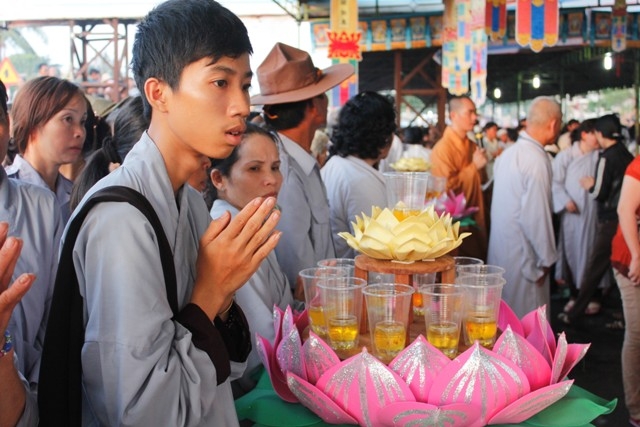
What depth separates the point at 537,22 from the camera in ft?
24.7

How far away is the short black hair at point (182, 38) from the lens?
123cm

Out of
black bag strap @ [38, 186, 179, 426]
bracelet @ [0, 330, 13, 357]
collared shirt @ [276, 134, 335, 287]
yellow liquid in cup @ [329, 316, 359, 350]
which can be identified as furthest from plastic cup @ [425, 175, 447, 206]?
bracelet @ [0, 330, 13, 357]

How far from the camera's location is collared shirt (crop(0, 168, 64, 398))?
1.90m

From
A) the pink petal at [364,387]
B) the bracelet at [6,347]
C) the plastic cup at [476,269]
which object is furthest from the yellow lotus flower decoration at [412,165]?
the bracelet at [6,347]

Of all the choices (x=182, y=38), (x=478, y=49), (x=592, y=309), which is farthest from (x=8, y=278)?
(x=478, y=49)

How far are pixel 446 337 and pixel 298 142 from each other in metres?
1.54

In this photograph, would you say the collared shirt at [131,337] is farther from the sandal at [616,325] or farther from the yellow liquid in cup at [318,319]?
the sandal at [616,325]

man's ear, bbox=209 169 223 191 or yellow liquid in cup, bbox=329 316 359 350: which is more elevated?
man's ear, bbox=209 169 223 191

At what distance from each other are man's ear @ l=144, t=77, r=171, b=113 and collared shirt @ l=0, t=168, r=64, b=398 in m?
0.93

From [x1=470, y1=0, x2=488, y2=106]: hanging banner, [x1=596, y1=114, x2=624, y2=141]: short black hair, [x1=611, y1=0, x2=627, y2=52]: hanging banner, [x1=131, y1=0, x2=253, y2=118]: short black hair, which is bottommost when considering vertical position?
[x1=596, y1=114, x2=624, y2=141]: short black hair

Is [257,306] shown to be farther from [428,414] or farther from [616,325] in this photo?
[616,325]

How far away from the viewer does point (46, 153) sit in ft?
9.04

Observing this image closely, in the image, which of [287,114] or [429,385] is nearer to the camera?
[429,385]

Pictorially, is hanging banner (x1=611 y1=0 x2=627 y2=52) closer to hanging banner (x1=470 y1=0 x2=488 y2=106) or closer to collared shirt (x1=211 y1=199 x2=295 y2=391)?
hanging banner (x1=470 y1=0 x2=488 y2=106)
